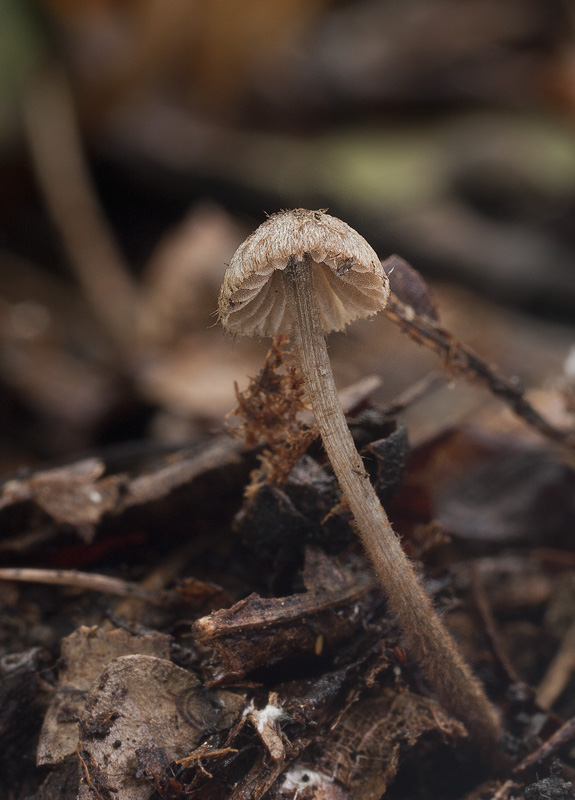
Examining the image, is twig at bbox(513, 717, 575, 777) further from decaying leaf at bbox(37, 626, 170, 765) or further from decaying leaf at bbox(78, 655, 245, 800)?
decaying leaf at bbox(37, 626, 170, 765)

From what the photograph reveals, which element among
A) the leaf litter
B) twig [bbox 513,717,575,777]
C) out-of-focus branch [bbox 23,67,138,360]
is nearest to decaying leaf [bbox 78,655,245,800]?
the leaf litter

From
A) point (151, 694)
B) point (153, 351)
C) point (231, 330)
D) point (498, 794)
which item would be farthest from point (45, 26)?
point (498, 794)

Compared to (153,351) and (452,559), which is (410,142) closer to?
(153,351)

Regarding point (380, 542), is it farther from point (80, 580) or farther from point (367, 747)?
point (80, 580)

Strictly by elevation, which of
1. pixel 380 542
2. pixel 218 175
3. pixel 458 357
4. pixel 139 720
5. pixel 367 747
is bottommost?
pixel 367 747

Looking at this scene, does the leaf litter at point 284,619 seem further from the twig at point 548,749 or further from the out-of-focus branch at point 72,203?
the out-of-focus branch at point 72,203

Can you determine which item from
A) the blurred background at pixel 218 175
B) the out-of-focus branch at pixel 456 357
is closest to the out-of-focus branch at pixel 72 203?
the blurred background at pixel 218 175

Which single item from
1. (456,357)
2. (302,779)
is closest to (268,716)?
(302,779)

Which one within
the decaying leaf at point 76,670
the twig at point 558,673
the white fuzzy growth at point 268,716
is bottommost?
the twig at point 558,673
